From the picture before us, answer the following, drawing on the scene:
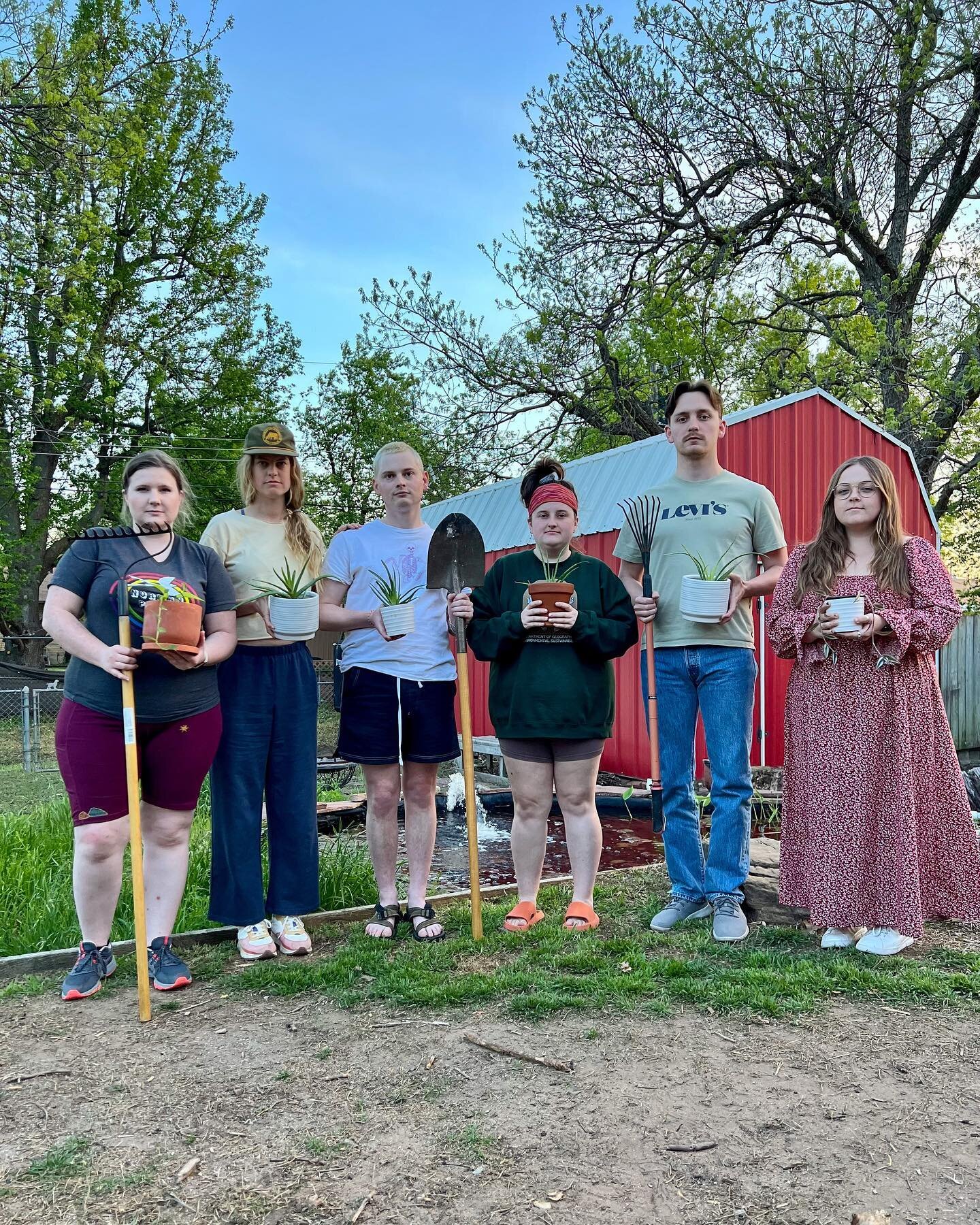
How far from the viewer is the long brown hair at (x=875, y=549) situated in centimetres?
344

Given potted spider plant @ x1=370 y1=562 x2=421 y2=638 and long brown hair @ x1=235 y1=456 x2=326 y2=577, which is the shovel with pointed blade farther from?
long brown hair @ x1=235 y1=456 x2=326 y2=577

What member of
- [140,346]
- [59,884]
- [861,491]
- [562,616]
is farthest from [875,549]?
[140,346]

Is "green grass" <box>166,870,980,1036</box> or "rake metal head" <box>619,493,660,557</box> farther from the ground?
"rake metal head" <box>619,493,660,557</box>

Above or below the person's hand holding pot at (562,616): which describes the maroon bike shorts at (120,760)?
below

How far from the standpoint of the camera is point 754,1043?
2623 millimetres

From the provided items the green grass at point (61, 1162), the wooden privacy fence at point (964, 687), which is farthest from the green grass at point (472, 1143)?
the wooden privacy fence at point (964, 687)

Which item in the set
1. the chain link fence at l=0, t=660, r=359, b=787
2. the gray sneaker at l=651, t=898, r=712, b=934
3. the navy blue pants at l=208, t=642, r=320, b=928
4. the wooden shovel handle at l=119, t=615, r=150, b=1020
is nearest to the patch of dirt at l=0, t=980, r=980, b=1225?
the wooden shovel handle at l=119, t=615, r=150, b=1020

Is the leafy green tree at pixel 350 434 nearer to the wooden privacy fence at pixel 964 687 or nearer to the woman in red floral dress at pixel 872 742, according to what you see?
the wooden privacy fence at pixel 964 687

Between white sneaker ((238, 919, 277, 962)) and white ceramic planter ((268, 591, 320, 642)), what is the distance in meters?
1.11

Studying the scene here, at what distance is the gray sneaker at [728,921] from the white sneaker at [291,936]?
1551mm

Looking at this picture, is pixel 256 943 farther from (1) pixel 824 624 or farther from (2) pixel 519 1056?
(1) pixel 824 624

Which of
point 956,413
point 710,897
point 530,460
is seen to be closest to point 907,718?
point 710,897

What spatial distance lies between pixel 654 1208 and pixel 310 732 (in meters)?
2.12

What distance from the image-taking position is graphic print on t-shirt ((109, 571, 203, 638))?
311 centimetres
